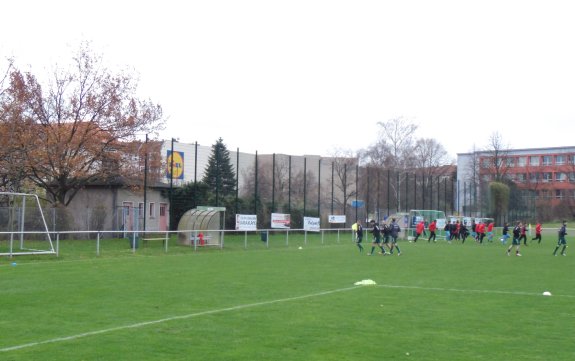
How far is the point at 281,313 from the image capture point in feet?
40.8

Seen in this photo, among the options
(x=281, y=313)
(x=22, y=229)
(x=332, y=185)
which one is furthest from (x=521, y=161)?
(x=281, y=313)

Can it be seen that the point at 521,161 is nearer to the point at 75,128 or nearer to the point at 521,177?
the point at 521,177

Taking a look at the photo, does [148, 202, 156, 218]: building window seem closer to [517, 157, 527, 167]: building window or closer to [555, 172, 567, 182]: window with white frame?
[555, 172, 567, 182]: window with white frame

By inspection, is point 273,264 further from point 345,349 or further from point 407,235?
point 407,235

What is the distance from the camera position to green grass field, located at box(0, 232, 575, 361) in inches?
357

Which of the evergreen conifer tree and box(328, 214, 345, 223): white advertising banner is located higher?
the evergreen conifer tree

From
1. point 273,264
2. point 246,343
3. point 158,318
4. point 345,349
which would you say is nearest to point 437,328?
point 345,349

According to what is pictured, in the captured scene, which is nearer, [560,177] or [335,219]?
[335,219]

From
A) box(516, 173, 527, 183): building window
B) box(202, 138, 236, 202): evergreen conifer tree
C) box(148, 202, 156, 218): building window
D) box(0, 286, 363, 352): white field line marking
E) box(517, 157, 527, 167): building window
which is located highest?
box(517, 157, 527, 167): building window

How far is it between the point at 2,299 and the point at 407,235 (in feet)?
137

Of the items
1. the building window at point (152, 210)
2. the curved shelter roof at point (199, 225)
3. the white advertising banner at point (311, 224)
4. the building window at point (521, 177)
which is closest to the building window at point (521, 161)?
the building window at point (521, 177)

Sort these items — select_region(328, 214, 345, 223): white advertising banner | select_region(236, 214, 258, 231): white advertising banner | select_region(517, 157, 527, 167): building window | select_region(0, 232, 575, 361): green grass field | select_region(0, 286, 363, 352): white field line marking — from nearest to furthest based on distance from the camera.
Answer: select_region(0, 232, 575, 361): green grass field < select_region(0, 286, 363, 352): white field line marking < select_region(236, 214, 258, 231): white advertising banner < select_region(328, 214, 345, 223): white advertising banner < select_region(517, 157, 527, 167): building window

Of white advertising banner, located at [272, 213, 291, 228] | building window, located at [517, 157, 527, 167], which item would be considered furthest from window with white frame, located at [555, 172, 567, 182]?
white advertising banner, located at [272, 213, 291, 228]

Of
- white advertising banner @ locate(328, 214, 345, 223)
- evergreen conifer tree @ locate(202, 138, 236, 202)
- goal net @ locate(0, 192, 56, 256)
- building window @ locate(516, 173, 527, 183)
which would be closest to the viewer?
goal net @ locate(0, 192, 56, 256)
